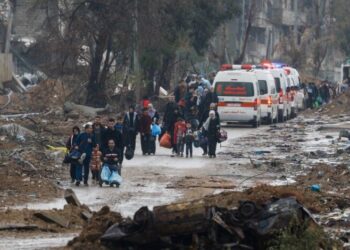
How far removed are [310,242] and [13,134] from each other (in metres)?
20.7

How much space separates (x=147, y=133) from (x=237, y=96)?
43.8 ft

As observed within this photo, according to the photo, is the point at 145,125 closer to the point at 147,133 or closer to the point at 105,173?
the point at 147,133

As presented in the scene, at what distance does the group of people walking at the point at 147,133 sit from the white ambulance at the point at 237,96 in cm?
71

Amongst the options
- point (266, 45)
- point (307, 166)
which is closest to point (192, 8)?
point (307, 166)

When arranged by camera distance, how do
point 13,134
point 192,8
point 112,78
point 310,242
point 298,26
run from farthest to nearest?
point 298,26 < point 192,8 < point 112,78 < point 13,134 < point 310,242

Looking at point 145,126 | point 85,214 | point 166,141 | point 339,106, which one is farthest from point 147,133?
point 339,106

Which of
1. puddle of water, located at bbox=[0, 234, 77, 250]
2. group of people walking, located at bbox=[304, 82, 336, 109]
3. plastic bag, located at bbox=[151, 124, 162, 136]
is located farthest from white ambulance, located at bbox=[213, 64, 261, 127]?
puddle of water, located at bbox=[0, 234, 77, 250]

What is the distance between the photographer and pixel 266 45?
103062mm

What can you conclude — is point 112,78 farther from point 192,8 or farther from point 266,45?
point 266,45

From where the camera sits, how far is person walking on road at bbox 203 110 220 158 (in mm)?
30672

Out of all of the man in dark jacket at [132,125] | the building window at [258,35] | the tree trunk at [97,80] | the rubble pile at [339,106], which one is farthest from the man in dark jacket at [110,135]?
the building window at [258,35]

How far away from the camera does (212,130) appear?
30.8m

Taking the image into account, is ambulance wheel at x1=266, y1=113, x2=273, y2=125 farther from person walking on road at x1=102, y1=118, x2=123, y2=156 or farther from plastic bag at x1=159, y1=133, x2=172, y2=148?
person walking on road at x1=102, y1=118, x2=123, y2=156

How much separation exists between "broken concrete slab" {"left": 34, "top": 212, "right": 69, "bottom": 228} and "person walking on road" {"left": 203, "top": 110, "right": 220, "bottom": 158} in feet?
41.9
